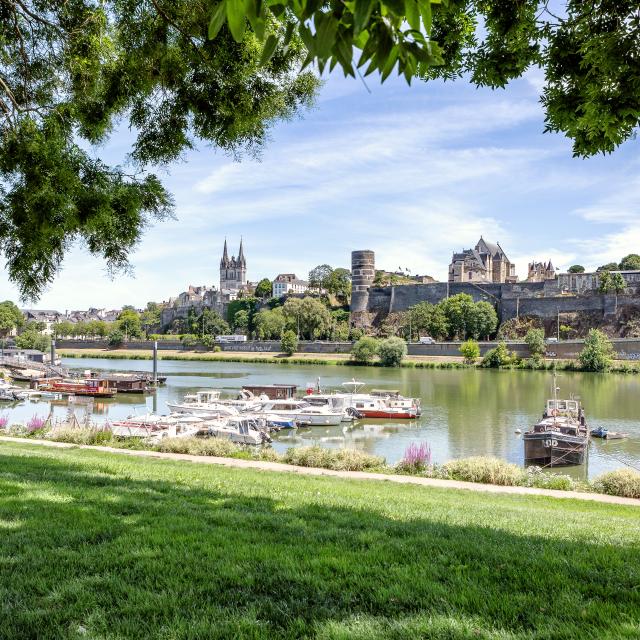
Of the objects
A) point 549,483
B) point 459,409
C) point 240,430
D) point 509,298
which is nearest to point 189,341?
point 509,298

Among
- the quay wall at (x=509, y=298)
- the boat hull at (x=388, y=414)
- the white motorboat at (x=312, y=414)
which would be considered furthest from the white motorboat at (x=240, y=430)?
the quay wall at (x=509, y=298)

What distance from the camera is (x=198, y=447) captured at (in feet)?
54.2

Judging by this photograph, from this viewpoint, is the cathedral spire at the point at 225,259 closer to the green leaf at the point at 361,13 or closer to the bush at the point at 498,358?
the bush at the point at 498,358

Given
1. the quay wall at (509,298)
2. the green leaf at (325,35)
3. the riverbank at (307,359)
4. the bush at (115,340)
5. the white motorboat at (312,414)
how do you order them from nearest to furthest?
the green leaf at (325,35) → the white motorboat at (312,414) → the riverbank at (307,359) → the quay wall at (509,298) → the bush at (115,340)

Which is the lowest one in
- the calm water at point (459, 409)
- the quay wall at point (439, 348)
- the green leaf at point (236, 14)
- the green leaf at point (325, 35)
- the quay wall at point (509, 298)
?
the calm water at point (459, 409)

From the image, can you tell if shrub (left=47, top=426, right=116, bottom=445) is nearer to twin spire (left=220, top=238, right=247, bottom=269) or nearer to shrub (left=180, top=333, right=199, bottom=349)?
shrub (left=180, top=333, right=199, bottom=349)

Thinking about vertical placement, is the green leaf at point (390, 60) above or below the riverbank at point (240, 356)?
above

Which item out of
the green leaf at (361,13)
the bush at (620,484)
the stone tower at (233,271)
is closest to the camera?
the green leaf at (361,13)

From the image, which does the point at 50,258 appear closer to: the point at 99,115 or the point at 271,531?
the point at 99,115

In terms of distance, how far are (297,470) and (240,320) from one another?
100 metres

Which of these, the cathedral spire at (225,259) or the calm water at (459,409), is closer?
the calm water at (459,409)

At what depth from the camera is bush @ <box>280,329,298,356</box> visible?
8575 cm

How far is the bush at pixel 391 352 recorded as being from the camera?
71938 mm

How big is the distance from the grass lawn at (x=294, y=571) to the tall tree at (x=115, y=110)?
2.78 meters
